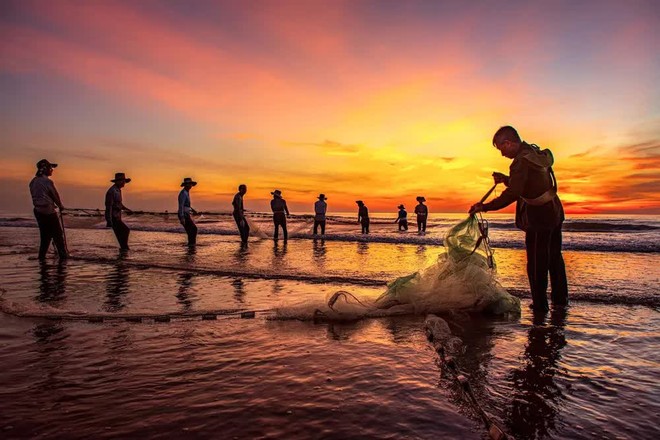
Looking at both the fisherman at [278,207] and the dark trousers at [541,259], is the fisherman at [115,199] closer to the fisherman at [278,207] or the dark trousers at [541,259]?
the fisherman at [278,207]

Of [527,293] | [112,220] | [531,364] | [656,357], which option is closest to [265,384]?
[531,364]

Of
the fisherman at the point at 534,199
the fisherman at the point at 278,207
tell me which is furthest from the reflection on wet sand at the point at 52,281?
the fisherman at the point at 278,207

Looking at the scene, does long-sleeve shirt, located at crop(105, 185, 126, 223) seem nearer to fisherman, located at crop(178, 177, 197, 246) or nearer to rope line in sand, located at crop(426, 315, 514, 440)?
fisherman, located at crop(178, 177, 197, 246)

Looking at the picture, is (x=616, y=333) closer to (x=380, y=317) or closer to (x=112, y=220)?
(x=380, y=317)

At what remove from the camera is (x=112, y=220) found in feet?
44.1

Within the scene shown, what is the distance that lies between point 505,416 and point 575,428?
0.37 meters

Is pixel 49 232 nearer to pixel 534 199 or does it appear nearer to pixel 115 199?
pixel 115 199

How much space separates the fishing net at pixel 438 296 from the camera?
195 inches

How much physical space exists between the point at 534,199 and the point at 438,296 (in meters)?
1.81

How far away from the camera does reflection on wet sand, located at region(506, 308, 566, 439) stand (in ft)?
7.76

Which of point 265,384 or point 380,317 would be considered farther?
point 380,317

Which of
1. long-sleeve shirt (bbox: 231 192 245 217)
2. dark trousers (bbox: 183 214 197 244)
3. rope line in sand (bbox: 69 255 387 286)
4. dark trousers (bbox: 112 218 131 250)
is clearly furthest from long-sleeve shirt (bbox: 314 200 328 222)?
rope line in sand (bbox: 69 255 387 286)

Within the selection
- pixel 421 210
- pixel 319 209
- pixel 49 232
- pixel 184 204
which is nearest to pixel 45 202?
pixel 49 232

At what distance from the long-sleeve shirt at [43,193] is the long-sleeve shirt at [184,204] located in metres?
5.54
